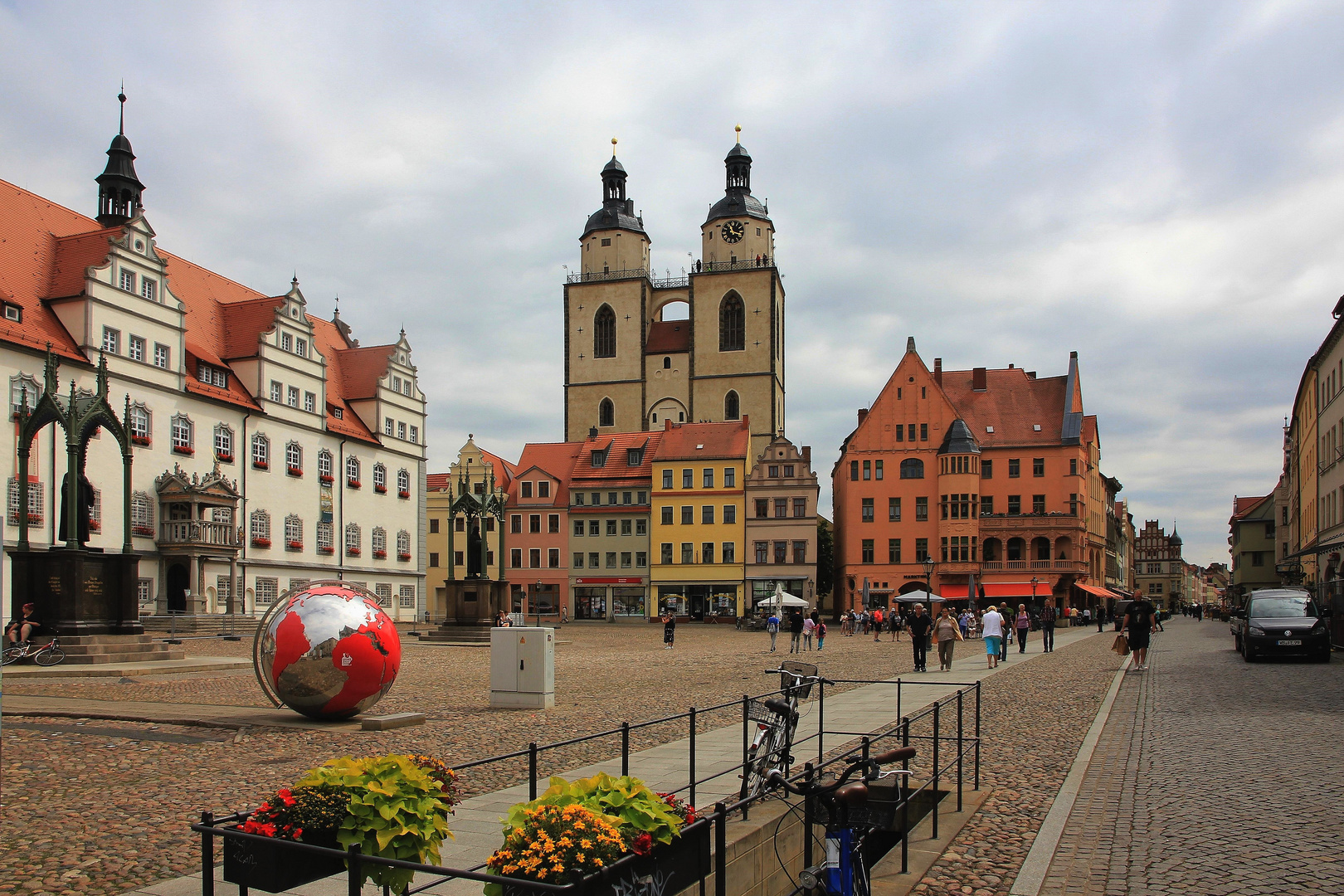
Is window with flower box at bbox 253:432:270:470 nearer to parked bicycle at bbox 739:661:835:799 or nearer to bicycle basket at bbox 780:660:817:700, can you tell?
bicycle basket at bbox 780:660:817:700

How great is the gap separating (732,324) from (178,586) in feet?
198

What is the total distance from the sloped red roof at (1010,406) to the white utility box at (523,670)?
218 feet

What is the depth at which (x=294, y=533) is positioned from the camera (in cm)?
5778

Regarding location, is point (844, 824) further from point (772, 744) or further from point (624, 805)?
point (772, 744)

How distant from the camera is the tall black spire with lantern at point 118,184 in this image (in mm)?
58750

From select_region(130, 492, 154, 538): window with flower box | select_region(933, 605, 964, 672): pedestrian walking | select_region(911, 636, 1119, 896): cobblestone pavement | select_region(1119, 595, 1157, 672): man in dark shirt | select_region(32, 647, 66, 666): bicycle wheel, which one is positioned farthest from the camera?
select_region(130, 492, 154, 538): window with flower box

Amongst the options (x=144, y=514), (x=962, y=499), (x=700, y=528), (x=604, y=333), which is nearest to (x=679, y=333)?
(x=604, y=333)

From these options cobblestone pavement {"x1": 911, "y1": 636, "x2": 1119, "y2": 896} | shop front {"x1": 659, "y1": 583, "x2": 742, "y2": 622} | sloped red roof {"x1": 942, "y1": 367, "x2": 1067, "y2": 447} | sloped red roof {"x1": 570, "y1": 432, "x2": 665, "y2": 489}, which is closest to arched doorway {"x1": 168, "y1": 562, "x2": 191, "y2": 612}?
cobblestone pavement {"x1": 911, "y1": 636, "x2": 1119, "y2": 896}

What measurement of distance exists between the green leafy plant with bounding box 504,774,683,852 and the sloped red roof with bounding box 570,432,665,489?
255 ft

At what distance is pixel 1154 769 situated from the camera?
38.2ft

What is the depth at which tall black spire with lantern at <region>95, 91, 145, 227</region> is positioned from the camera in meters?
58.8

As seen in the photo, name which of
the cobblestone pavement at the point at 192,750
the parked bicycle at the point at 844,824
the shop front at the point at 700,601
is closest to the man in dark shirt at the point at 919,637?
the cobblestone pavement at the point at 192,750

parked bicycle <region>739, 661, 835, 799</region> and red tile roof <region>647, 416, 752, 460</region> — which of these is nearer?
parked bicycle <region>739, 661, 835, 799</region>

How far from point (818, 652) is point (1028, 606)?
131ft
